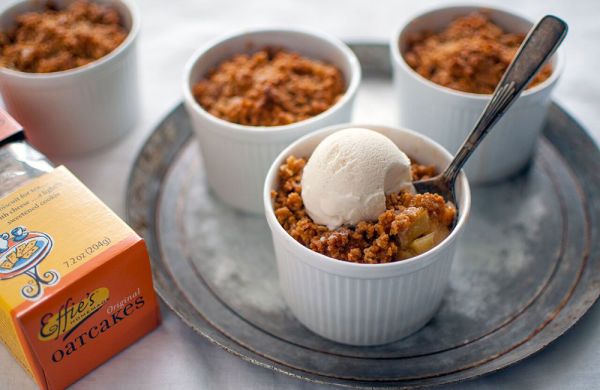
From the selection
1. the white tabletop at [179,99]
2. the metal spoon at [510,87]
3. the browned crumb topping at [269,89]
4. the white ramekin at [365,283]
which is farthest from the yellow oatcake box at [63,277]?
the metal spoon at [510,87]

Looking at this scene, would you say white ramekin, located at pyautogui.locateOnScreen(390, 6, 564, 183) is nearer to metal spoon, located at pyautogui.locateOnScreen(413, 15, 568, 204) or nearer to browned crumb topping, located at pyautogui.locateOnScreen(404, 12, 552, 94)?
browned crumb topping, located at pyautogui.locateOnScreen(404, 12, 552, 94)

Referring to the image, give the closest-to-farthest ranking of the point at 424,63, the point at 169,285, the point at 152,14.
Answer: the point at 169,285
the point at 424,63
the point at 152,14

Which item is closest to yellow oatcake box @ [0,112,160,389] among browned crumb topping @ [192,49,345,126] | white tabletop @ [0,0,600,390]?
white tabletop @ [0,0,600,390]

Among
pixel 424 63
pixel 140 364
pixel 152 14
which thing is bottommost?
pixel 140 364

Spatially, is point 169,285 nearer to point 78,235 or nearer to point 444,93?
point 78,235

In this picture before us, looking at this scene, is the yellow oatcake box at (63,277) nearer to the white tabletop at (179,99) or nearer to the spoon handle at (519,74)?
the white tabletop at (179,99)

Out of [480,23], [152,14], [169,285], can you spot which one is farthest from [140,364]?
[152,14]
